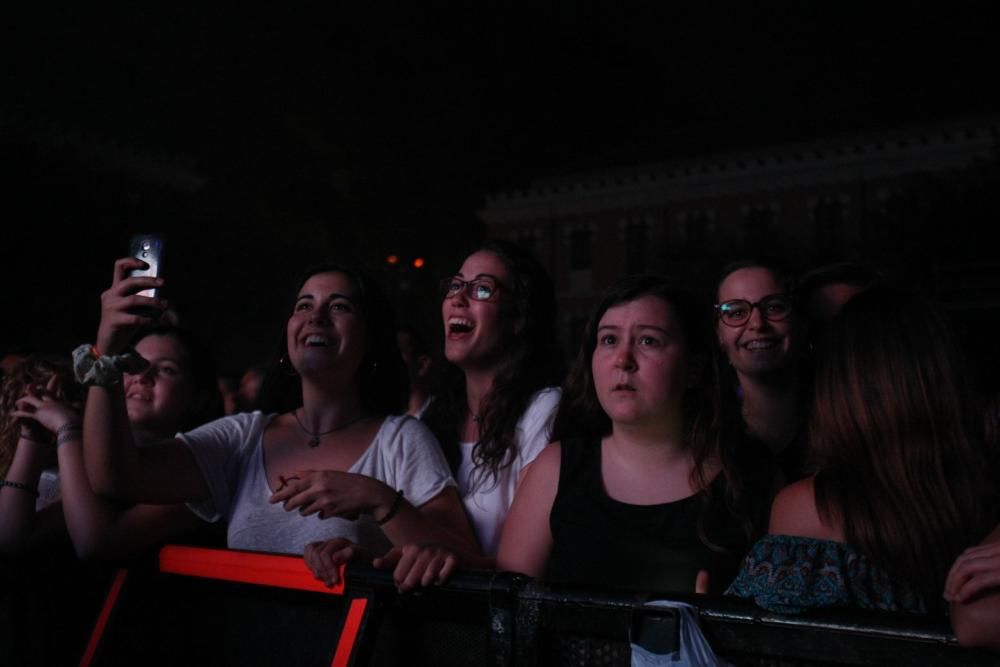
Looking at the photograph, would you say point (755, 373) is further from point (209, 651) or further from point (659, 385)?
point (209, 651)

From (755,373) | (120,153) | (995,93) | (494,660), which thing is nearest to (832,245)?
(995,93)

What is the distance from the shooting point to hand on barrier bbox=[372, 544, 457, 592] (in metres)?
2.04

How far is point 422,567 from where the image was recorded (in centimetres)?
205

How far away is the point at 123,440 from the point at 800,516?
6.53ft

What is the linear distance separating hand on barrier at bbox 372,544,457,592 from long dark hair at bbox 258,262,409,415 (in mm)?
1391

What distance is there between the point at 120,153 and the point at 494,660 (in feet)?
120

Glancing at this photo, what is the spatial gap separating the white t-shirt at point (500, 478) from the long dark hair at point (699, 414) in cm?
21

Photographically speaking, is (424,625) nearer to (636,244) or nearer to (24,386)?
(24,386)

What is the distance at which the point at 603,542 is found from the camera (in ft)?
8.19

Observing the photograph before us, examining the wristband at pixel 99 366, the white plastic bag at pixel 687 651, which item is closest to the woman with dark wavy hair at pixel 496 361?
the wristband at pixel 99 366

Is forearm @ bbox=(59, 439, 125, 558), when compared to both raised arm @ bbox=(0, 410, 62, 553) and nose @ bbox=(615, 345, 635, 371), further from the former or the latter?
nose @ bbox=(615, 345, 635, 371)

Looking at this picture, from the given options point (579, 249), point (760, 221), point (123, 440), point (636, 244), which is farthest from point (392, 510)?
point (579, 249)

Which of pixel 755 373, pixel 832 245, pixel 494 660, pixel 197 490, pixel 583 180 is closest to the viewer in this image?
pixel 494 660

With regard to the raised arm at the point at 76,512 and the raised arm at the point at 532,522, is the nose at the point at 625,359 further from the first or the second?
the raised arm at the point at 76,512
